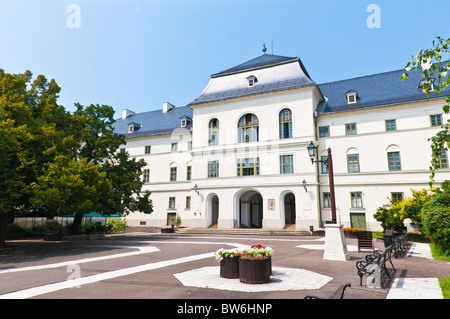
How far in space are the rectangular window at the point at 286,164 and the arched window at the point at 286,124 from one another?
97.9 inches

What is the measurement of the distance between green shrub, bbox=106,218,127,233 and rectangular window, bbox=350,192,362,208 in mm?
27757

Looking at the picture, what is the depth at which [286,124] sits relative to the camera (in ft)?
105

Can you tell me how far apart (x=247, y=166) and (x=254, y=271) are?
25.2 meters

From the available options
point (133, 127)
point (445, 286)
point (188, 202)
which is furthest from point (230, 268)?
point (133, 127)

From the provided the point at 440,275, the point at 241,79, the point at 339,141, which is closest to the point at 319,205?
the point at 339,141

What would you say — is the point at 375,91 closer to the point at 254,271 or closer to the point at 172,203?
the point at 172,203

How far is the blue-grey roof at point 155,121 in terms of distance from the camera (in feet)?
138

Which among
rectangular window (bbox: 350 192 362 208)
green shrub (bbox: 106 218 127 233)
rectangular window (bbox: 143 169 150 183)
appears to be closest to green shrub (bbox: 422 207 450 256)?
rectangular window (bbox: 350 192 362 208)

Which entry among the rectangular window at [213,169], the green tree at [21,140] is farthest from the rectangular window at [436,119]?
the green tree at [21,140]

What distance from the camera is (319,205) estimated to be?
29.7 m

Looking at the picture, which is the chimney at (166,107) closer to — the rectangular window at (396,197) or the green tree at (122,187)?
the green tree at (122,187)

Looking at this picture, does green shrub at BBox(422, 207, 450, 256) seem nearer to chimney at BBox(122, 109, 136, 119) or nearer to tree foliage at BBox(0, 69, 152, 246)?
tree foliage at BBox(0, 69, 152, 246)

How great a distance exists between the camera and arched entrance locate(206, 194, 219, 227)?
34081mm
